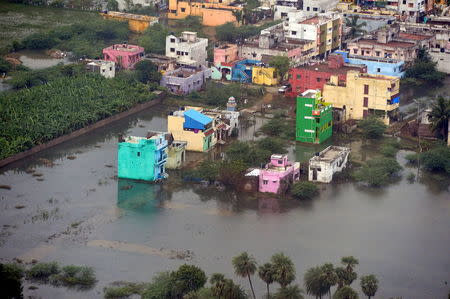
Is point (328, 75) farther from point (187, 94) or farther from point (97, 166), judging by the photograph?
point (97, 166)

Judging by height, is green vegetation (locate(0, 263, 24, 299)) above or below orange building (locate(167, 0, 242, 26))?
below

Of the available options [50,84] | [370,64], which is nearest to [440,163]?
[370,64]

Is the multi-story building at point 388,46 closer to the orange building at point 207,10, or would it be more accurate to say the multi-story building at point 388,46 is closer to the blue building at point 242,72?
the blue building at point 242,72

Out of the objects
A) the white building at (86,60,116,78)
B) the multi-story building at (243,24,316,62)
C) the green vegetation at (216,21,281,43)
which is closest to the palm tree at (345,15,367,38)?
the multi-story building at (243,24,316,62)

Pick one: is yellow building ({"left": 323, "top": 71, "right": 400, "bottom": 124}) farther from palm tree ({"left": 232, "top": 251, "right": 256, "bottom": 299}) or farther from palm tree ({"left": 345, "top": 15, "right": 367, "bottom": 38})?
palm tree ({"left": 232, "top": 251, "right": 256, "bottom": 299})

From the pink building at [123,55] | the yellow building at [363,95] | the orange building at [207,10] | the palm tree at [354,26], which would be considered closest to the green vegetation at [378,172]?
the yellow building at [363,95]

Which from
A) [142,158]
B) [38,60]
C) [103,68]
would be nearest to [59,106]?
[103,68]
